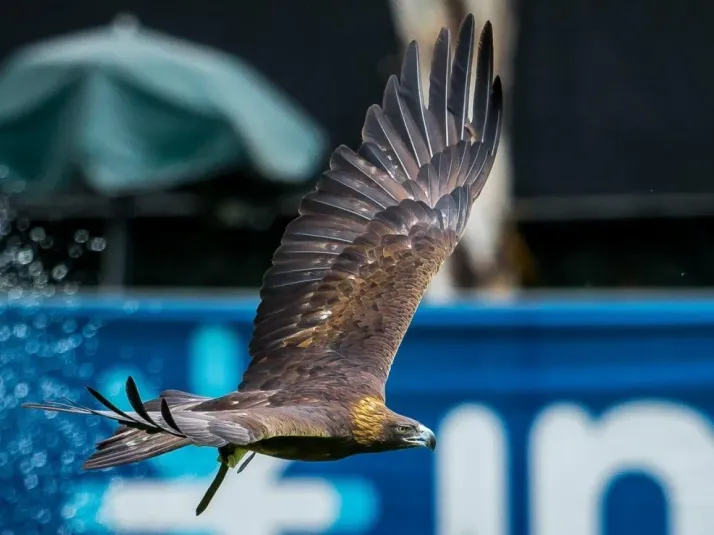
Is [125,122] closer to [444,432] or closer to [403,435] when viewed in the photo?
[444,432]

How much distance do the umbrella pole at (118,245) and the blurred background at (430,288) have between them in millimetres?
27

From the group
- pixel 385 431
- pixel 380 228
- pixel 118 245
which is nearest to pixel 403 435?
pixel 385 431

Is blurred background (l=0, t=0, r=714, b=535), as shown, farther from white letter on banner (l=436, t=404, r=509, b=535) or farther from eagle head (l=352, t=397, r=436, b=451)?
eagle head (l=352, t=397, r=436, b=451)

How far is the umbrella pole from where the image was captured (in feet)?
34.1

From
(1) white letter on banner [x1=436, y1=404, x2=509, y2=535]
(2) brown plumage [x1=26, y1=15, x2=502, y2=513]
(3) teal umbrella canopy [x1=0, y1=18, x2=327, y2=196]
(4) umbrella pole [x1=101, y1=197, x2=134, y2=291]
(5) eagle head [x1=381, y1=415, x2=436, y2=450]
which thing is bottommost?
(1) white letter on banner [x1=436, y1=404, x2=509, y2=535]

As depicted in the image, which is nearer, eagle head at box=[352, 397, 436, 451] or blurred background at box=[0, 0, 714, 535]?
eagle head at box=[352, 397, 436, 451]

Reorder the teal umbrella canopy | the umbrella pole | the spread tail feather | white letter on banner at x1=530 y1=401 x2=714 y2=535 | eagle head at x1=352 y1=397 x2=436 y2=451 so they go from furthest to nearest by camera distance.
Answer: the umbrella pole → the teal umbrella canopy → white letter on banner at x1=530 y1=401 x2=714 y2=535 → eagle head at x1=352 y1=397 x2=436 y2=451 → the spread tail feather

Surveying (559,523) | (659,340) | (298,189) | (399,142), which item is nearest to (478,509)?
(559,523)

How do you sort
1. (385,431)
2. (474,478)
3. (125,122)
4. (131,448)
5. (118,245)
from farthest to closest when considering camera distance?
(118,245), (125,122), (474,478), (385,431), (131,448)

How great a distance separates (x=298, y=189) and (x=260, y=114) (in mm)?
1122

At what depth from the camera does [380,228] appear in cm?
529

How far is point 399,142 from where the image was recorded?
212 inches

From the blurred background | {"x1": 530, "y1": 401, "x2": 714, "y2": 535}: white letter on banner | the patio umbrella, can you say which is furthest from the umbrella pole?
{"x1": 530, "y1": 401, "x2": 714, "y2": 535}: white letter on banner

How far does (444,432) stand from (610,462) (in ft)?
2.24
